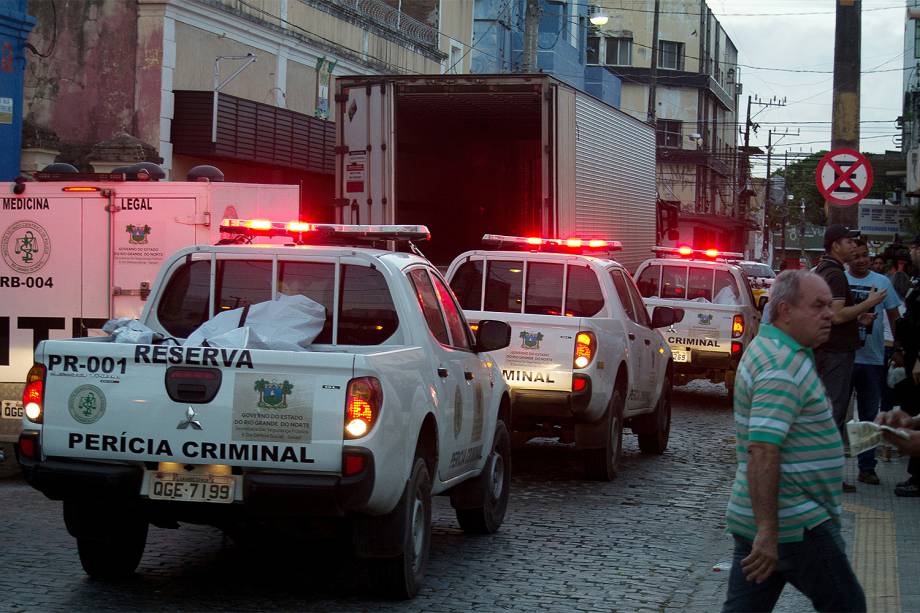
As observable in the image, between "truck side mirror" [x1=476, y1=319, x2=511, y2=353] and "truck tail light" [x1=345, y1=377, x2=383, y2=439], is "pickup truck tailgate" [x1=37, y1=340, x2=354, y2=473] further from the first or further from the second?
"truck side mirror" [x1=476, y1=319, x2=511, y2=353]

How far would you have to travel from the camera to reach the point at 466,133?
68.1 ft

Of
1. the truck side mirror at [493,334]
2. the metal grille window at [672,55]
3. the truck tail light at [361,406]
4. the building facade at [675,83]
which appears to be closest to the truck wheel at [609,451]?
→ the truck side mirror at [493,334]

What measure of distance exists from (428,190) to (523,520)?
11402 mm

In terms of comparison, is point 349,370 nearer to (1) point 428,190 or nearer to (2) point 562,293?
(2) point 562,293

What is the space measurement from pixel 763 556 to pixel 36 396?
3.91m

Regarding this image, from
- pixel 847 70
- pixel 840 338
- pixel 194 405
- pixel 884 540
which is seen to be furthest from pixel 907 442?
pixel 847 70

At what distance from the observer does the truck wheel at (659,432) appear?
13.9 meters

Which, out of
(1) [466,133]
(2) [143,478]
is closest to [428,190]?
(1) [466,133]

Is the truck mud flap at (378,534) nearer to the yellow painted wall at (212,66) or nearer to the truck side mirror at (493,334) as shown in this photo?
the truck side mirror at (493,334)

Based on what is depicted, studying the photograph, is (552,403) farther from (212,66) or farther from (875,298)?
(212,66)

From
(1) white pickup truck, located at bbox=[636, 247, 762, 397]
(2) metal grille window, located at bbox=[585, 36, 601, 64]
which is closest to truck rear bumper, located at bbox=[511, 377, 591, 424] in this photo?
(1) white pickup truck, located at bbox=[636, 247, 762, 397]

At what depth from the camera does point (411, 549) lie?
7250mm

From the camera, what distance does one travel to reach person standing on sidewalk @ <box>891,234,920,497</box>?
417 inches

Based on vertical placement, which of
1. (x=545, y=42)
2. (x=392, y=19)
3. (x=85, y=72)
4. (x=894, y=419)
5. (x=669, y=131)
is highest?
(x=545, y=42)
